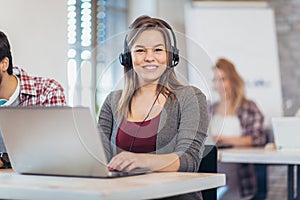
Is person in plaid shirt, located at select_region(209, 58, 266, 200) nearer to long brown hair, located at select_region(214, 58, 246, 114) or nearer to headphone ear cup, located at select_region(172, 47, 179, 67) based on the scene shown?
long brown hair, located at select_region(214, 58, 246, 114)

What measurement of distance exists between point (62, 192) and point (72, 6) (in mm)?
1546

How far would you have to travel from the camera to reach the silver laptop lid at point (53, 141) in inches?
59.0

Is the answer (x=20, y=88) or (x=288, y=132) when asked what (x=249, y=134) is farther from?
(x=20, y=88)

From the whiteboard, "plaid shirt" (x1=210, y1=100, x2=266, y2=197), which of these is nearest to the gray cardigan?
"plaid shirt" (x1=210, y1=100, x2=266, y2=197)

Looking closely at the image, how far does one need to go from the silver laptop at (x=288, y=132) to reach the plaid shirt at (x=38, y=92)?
1436mm

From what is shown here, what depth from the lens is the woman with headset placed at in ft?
6.22

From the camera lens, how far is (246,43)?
17.7 feet

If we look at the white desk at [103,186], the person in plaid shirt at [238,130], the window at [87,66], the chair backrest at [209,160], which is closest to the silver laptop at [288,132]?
the window at [87,66]

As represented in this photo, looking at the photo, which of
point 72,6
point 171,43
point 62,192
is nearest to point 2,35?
point 72,6

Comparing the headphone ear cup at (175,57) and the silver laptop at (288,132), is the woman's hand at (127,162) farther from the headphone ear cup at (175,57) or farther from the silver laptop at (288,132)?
the silver laptop at (288,132)

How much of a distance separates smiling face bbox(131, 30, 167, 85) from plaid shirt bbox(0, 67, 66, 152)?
0.45 meters

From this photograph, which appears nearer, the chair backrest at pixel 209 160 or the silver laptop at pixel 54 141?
the silver laptop at pixel 54 141

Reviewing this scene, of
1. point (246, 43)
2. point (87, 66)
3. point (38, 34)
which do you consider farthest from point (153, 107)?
point (246, 43)

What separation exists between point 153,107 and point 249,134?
3.28 m
